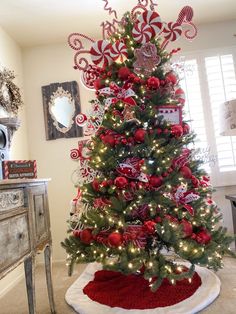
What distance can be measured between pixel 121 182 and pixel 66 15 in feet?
5.87

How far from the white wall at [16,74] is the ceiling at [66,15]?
10 cm

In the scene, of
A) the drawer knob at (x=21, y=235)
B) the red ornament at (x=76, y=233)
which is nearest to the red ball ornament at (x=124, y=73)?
the red ornament at (x=76, y=233)

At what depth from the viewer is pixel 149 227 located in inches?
71.9

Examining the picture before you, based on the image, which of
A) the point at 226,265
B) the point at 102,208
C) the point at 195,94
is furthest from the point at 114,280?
the point at 195,94

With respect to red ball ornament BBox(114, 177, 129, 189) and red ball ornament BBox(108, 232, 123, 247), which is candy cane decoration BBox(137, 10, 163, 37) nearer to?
red ball ornament BBox(114, 177, 129, 189)

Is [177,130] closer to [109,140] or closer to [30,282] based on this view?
[109,140]

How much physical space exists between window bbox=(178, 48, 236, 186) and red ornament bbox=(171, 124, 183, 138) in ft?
3.69

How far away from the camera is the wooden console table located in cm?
128

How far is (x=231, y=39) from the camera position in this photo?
3.15 meters

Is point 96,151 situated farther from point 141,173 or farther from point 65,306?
point 65,306

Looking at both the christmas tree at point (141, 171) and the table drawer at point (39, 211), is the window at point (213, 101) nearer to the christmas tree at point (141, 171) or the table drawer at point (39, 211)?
the christmas tree at point (141, 171)

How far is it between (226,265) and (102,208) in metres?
1.35

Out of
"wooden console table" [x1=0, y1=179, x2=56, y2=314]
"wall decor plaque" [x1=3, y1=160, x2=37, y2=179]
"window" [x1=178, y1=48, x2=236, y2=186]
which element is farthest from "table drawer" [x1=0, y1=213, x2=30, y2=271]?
"window" [x1=178, y1=48, x2=236, y2=186]

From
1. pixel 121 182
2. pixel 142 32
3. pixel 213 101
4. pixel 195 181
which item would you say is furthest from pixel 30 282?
pixel 213 101
